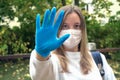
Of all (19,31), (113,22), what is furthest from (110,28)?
(19,31)

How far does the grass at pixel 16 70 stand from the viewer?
6.55 meters

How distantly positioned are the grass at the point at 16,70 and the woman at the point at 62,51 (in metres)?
4.42

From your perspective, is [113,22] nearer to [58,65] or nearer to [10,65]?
[10,65]

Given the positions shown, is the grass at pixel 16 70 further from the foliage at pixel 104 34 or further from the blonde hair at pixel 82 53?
the blonde hair at pixel 82 53

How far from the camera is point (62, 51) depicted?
6.91ft

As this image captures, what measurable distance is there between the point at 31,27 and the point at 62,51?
6512 mm

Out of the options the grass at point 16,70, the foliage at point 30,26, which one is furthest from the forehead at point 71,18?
the foliage at point 30,26

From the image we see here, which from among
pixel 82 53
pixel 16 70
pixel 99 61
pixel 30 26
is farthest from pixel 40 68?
pixel 30 26

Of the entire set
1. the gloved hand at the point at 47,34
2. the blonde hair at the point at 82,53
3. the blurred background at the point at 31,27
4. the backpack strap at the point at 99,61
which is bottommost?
the blurred background at the point at 31,27

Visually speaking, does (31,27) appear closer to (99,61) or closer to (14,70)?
(14,70)

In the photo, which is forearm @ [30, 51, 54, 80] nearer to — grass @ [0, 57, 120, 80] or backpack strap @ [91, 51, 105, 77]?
backpack strap @ [91, 51, 105, 77]

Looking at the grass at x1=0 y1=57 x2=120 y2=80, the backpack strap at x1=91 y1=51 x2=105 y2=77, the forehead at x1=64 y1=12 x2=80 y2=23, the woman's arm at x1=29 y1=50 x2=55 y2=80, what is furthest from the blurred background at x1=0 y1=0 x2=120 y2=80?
the woman's arm at x1=29 y1=50 x2=55 y2=80

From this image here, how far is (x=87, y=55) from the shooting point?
2188 millimetres

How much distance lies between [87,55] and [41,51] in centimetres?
50
